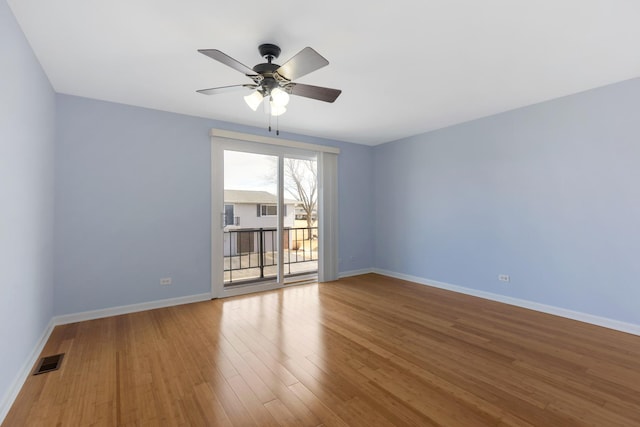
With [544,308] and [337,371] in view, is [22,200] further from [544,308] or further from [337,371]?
[544,308]

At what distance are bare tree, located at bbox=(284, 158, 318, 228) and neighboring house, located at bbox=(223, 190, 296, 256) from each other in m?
0.24

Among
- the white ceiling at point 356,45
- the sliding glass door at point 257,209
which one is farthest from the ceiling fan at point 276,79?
the sliding glass door at point 257,209

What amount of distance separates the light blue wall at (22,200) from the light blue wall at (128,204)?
12.0 inches

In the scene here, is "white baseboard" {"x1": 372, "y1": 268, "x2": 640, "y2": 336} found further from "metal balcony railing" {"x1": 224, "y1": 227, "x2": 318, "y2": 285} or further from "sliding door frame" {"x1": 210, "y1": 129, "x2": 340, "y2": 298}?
"metal balcony railing" {"x1": 224, "y1": 227, "x2": 318, "y2": 285}

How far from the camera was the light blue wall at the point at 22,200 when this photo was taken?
1786 millimetres

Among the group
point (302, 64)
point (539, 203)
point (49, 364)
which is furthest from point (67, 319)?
point (539, 203)

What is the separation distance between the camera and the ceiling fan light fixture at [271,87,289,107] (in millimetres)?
2320

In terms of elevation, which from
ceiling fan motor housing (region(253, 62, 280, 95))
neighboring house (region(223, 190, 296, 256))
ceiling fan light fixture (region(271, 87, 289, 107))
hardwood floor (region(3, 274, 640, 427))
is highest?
ceiling fan motor housing (region(253, 62, 280, 95))

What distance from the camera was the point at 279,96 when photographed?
91.7 inches

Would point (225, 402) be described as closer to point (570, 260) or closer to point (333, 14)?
point (333, 14)

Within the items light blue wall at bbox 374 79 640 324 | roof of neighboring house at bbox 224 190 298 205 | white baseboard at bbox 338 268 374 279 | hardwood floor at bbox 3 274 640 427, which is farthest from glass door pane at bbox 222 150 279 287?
light blue wall at bbox 374 79 640 324

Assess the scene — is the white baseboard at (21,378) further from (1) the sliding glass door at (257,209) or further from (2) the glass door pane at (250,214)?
(2) the glass door pane at (250,214)

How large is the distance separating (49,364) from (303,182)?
4073 mm

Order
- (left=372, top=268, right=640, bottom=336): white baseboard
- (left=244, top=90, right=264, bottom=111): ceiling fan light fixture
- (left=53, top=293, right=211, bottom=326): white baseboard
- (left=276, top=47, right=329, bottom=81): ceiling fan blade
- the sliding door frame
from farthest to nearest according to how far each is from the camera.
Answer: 1. the sliding door frame
2. (left=53, top=293, right=211, bottom=326): white baseboard
3. (left=372, top=268, right=640, bottom=336): white baseboard
4. (left=244, top=90, right=264, bottom=111): ceiling fan light fixture
5. (left=276, top=47, right=329, bottom=81): ceiling fan blade
